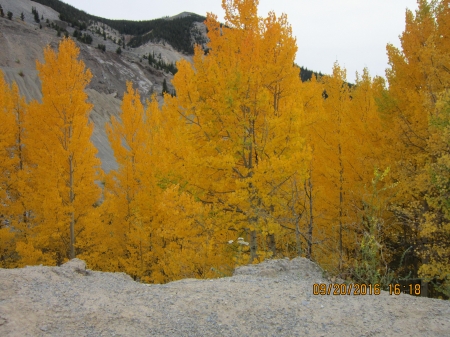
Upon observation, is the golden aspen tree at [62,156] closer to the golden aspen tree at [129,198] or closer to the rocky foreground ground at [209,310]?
the golden aspen tree at [129,198]

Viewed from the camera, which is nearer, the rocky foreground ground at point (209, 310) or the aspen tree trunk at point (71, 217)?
the rocky foreground ground at point (209, 310)

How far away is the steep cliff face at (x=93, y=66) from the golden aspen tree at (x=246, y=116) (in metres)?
25.2

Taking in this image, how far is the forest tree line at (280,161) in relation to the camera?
21.3 feet

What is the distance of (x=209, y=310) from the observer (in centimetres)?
392

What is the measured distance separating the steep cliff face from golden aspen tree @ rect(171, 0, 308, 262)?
2519 centimetres

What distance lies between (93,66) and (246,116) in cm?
5588

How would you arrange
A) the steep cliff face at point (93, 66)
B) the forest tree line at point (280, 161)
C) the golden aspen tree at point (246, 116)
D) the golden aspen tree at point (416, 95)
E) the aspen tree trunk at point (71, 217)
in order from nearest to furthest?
the forest tree line at point (280, 161)
the golden aspen tree at point (246, 116)
the golden aspen tree at point (416, 95)
the aspen tree trunk at point (71, 217)
the steep cliff face at point (93, 66)

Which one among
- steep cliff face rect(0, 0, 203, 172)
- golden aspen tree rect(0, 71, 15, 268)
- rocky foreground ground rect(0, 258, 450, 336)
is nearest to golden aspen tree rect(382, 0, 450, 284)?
rocky foreground ground rect(0, 258, 450, 336)

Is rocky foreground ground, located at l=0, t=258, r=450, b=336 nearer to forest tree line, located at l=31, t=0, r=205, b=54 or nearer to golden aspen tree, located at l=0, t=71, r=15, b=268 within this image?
golden aspen tree, located at l=0, t=71, r=15, b=268

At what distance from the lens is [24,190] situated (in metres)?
12.5

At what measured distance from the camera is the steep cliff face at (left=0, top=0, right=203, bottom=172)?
3569 cm

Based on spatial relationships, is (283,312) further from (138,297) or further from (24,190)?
(24,190)

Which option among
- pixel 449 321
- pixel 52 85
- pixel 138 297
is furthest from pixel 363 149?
pixel 52 85

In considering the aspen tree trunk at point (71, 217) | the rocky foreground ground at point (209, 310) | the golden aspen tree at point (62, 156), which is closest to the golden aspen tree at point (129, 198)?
the aspen tree trunk at point (71, 217)
